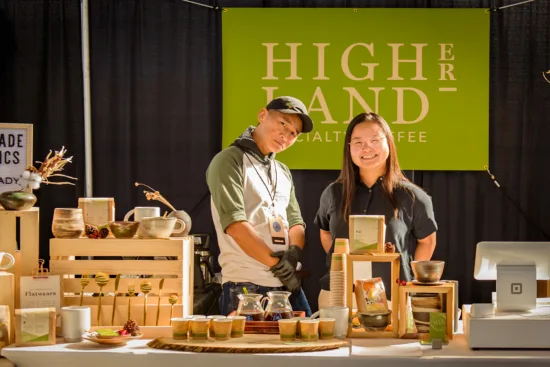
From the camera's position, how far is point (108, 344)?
2.77 m

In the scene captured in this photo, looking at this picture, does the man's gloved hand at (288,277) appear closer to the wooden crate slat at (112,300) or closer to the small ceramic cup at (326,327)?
the wooden crate slat at (112,300)

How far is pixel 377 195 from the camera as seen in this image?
341cm

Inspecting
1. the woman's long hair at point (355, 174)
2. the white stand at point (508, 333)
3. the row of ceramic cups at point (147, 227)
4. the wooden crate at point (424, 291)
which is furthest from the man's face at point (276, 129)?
the white stand at point (508, 333)

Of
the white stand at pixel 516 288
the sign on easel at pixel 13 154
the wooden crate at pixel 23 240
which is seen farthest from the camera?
the sign on easel at pixel 13 154

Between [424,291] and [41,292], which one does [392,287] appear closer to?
[424,291]

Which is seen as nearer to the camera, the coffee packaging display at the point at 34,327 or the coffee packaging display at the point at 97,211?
the coffee packaging display at the point at 34,327

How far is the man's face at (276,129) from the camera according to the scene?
3.58 metres

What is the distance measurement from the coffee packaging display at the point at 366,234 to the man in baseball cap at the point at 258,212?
2.12ft

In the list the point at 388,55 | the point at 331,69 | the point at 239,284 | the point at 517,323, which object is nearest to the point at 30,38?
the point at 331,69

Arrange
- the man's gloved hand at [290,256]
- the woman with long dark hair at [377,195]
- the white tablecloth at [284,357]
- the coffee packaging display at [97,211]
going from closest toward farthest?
1. the white tablecloth at [284,357]
2. the coffee packaging display at [97,211]
3. the woman with long dark hair at [377,195]
4. the man's gloved hand at [290,256]

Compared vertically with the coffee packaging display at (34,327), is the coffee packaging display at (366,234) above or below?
above

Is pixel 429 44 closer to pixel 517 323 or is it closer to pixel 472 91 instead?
pixel 472 91

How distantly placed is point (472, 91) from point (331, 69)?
89 centimetres

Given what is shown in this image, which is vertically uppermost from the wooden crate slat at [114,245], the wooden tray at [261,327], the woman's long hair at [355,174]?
the woman's long hair at [355,174]
